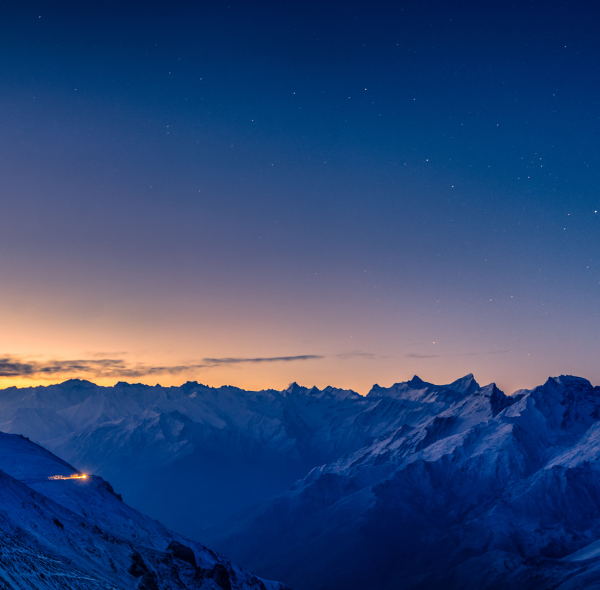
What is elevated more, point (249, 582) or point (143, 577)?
point (143, 577)

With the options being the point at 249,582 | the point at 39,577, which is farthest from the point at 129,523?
the point at 39,577

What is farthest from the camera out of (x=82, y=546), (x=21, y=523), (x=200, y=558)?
(x=200, y=558)

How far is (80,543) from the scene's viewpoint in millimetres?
82812

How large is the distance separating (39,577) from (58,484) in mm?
79860

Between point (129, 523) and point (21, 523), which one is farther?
point (129, 523)

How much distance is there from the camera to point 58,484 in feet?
392

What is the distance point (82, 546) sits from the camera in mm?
81875

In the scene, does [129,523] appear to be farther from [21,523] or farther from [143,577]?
[21,523]

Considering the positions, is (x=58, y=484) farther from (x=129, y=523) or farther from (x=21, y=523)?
(x=21, y=523)

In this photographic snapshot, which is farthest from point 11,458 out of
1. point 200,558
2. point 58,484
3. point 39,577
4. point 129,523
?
point 39,577

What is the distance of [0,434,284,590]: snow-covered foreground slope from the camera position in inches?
2211

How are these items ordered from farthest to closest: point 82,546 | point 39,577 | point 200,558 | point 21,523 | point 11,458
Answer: point 11,458, point 200,558, point 82,546, point 21,523, point 39,577

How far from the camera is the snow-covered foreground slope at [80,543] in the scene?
5616cm

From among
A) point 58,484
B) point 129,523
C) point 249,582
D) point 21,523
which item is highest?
point 21,523
